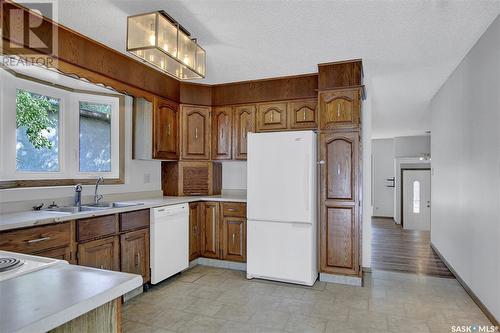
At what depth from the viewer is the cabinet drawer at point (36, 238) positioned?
6.40ft

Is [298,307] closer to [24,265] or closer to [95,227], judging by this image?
[95,227]

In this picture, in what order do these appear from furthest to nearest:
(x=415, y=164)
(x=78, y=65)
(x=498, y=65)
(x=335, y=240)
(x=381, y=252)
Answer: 1. (x=415, y=164)
2. (x=381, y=252)
3. (x=335, y=240)
4. (x=78, y=65)
5. (x=498, y=65)

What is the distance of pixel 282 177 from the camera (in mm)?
3418

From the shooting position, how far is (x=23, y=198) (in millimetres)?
2584

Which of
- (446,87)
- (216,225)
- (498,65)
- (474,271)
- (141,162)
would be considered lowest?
(474,271)

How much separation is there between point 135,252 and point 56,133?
1.38 meters

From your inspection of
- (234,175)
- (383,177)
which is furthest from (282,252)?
(383,177)

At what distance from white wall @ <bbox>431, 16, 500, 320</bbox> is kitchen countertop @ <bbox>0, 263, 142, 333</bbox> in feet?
9.15

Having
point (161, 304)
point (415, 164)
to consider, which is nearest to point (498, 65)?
point (161, 304)

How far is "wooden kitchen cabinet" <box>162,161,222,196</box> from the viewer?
4.26 meters

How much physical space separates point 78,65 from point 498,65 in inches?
139

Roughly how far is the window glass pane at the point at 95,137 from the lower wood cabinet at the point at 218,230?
1.16 m

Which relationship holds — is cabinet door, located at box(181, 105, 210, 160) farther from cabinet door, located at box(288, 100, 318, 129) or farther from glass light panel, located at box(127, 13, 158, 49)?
glass light panel, located at box(127, 13, 158, 49)

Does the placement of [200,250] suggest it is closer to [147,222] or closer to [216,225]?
[216,225]
